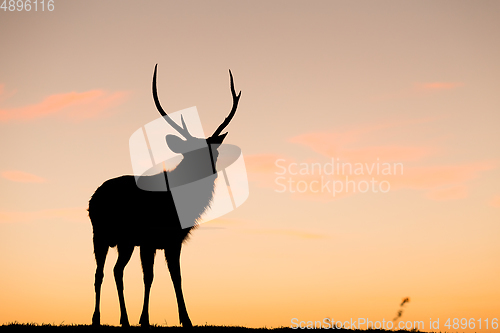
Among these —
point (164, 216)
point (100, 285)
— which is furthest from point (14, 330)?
point (164, 216)

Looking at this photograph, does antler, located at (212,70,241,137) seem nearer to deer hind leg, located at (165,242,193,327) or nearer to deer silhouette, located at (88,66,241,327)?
deer silhouette, located at (88,66,241,327)

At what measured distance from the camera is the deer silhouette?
429 inches

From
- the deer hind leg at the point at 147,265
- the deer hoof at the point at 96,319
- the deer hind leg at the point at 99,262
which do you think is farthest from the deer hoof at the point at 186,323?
the deer hind leg at the point at 99,262

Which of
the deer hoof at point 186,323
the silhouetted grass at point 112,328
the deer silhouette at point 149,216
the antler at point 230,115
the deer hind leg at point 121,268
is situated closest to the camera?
the silhouetted grass at point 112,328

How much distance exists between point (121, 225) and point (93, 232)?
2.79 feet

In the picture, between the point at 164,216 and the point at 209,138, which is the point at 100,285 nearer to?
the point at 164,216

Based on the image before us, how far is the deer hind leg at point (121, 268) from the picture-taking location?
36.2ft

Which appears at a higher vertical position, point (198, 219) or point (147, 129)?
point (147, 129)

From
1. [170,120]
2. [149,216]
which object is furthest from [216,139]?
[149,216]

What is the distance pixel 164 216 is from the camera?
11.1 meters

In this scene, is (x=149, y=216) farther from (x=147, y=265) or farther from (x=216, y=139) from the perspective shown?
(x=216, y=139)

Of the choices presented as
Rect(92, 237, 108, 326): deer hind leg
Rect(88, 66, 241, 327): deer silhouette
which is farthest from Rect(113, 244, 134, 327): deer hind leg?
Rect(92, 237, 108, 326): deer hind leg

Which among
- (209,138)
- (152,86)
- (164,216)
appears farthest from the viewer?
(152,86)

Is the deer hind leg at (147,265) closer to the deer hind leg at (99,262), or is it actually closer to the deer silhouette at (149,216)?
→ the deer silhouette at (149,216)
